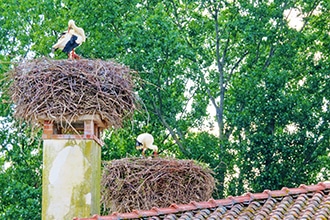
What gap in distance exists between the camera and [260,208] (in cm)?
930

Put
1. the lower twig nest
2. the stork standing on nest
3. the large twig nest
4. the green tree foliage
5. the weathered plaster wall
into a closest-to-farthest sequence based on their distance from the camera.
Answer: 1. the weathered plaster wall
2. the large twig nest
3. the stork standing on nest
4. the lower twig nest
5. the green tree foliage

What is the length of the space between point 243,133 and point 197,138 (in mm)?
919

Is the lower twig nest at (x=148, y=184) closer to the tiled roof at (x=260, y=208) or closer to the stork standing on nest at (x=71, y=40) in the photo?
the stork standing on nest at (x=71, y=40)

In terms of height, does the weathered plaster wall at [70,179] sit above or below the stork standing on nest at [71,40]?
below

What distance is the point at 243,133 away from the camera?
19.4 metres

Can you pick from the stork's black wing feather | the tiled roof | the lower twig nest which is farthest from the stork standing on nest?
the tiled roof

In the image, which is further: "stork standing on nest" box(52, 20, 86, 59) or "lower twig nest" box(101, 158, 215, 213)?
"lower twig nest" box(101, 158, 215, 213)

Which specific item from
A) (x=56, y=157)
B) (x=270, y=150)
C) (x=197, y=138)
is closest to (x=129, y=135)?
(x=197, y=138)

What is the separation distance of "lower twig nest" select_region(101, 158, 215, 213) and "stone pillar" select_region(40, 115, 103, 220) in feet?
5.13

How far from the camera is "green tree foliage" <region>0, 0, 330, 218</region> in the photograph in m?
18.6

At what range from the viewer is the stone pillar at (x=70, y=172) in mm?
11703

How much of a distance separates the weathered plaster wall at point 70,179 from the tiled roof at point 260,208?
2.52 metres

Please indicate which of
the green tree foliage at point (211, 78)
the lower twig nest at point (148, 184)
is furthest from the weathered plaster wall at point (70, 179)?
the green tree foliage at point (211, 78)

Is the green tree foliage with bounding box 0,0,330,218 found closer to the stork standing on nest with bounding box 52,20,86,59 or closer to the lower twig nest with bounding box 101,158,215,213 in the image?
the lower twig nest with bounding box 101,158,215,213
